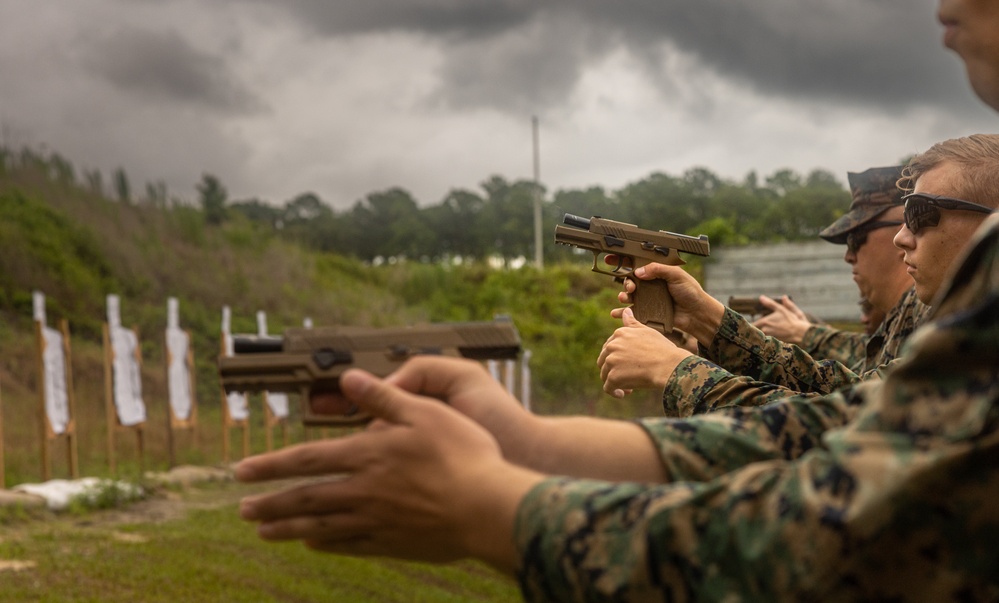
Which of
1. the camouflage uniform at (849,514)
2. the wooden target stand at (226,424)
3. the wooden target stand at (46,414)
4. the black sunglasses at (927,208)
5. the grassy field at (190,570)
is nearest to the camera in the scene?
the camouflage uniform at (849,514)

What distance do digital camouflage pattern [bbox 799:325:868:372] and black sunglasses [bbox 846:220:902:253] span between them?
0.72 m

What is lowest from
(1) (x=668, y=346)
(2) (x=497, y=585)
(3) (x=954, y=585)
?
(2) (x=497, y=585)

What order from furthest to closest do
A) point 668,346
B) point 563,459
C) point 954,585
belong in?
point 668,346, point 563,459, point 954,585

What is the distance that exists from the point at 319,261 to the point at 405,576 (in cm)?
1885

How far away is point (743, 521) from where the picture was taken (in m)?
1.10

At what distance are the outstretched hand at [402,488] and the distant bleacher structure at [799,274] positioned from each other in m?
10.3

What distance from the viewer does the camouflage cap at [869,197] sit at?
432cm

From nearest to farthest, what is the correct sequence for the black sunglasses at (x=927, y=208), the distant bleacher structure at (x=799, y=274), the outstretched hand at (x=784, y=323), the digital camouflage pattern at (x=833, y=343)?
the black sunglasses at (x=927, y=208) < the digital camouflage pattern at (x=833, y=343) < the outstretched hand at (x=784, y=323) < the distant bleacher structure at (x=799, y=274)

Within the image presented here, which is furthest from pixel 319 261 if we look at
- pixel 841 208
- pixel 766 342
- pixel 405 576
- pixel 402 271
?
pixel 766 342

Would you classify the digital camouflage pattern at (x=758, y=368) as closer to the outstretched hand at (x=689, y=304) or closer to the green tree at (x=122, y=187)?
the outstretched hand at (x=689, y=304)

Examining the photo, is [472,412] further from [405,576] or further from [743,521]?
[405,576]

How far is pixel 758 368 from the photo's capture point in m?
3.08

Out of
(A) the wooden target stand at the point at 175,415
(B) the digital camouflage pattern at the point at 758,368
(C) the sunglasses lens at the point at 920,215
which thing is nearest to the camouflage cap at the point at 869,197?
(B) the digital camouflage pattern at the point at 758,368

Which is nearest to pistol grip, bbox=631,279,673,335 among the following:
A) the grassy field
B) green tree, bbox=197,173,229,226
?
the grassy field
